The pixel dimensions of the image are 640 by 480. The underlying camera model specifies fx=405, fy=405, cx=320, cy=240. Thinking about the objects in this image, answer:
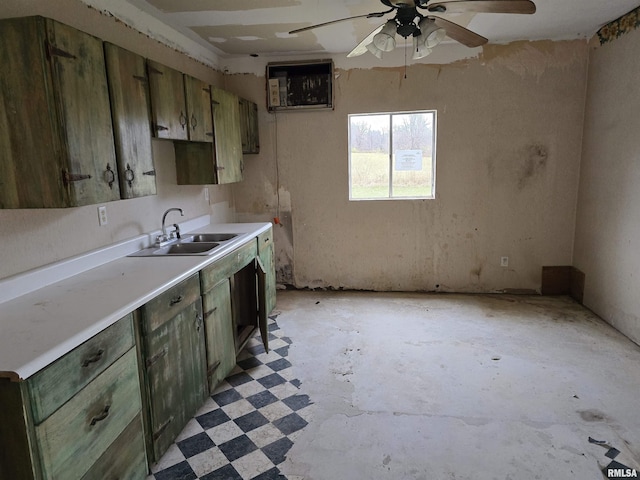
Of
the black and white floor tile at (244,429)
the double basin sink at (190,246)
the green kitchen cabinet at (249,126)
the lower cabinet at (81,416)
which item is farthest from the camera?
the green kitchen cabinet at (249,126)

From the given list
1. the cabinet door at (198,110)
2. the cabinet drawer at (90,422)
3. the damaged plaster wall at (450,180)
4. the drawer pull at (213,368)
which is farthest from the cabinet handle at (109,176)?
the damaged plaster wall at (450,180)

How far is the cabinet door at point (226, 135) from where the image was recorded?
3.29 meters

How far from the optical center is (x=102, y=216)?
245 cm

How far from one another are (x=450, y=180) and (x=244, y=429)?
315cm

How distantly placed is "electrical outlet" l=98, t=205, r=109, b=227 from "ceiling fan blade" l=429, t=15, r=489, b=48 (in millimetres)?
2271

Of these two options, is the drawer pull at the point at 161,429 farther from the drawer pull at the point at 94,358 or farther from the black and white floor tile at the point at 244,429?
the drawer pull at the point at 94,358

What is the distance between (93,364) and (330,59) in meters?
3.69

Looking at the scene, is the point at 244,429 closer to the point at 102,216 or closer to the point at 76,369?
the point at 76,369

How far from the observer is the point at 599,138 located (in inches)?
145

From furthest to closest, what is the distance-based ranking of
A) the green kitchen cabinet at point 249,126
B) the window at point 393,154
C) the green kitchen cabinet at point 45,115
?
the window at point 393,154, the green kitchen cabinet at point 249,126, the green kitchen cabinet at point 45,115

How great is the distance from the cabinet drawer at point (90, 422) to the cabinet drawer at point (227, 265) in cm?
72

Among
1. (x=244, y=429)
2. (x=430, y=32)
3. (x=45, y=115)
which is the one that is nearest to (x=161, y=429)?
(x=244, y=429)

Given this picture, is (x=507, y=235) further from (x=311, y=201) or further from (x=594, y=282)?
(x=311, y=201)

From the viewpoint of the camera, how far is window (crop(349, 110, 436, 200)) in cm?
426
